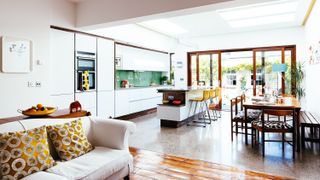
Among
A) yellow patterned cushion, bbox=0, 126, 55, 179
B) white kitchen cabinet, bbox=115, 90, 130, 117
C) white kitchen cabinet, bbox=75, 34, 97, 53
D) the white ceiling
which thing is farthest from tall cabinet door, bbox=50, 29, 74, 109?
the white ceiling

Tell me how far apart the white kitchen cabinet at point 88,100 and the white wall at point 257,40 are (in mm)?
5108

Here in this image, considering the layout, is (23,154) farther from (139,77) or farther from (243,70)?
(243,70)

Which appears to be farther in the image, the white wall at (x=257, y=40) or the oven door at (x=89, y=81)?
the white wall at (x=257, y=40)

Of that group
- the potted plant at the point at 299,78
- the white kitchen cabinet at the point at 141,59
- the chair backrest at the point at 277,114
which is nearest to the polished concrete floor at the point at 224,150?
the chair backrest at the point at 277,114

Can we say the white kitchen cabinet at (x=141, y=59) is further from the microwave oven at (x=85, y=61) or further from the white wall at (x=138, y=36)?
the microwave oven at (x=85, y=61)

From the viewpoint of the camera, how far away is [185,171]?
9.36 ft

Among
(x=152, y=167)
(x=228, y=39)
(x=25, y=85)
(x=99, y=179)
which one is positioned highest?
(x=228, y=39)

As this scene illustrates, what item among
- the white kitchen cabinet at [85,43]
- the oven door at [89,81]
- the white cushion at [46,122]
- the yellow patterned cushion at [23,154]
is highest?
the white kitchen cabinet at [85,43]

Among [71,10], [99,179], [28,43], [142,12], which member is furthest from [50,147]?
[71,10]

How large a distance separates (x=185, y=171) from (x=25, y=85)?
10.7 ft

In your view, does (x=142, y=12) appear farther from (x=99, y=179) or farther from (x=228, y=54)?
(x=228, y=54)

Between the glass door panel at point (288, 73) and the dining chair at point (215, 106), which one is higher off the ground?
the glass door panel at point (288, 73)

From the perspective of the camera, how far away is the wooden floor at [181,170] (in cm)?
270

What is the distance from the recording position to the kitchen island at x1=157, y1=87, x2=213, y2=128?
543 cm
